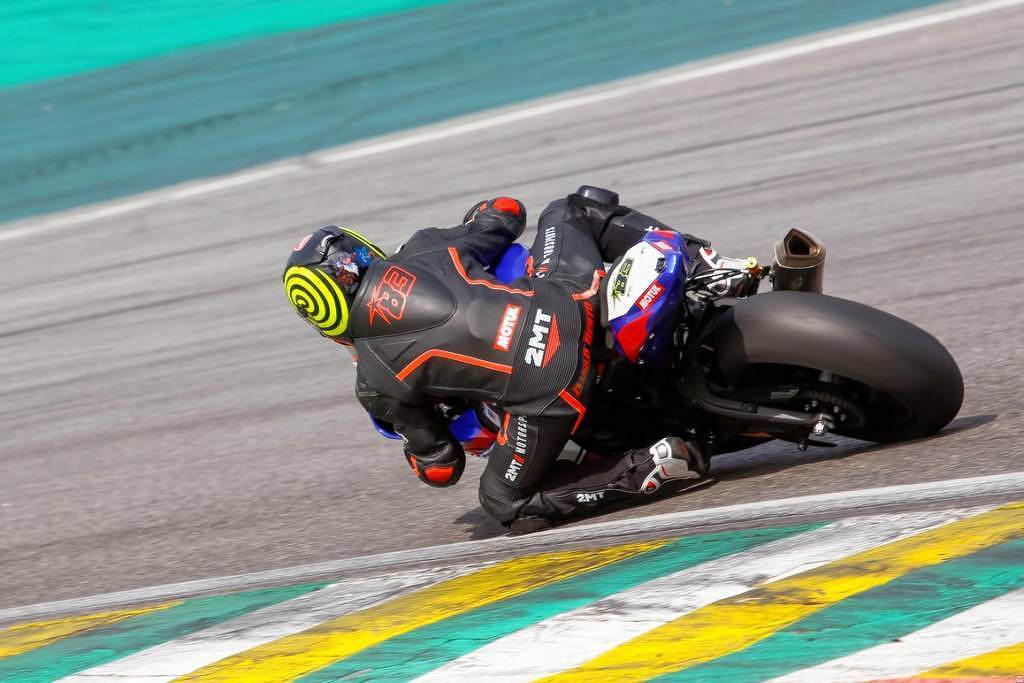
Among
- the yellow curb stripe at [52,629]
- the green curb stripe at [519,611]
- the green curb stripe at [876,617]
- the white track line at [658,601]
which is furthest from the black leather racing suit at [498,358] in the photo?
the green curb stripe at [876,617]

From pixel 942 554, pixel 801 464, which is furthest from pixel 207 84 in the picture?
pixel 942 554

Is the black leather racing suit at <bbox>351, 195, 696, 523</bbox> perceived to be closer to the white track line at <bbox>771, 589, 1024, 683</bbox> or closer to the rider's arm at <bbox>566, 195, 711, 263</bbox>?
the rider's arm at <bbox>566, 195, 711, 263</bbox>

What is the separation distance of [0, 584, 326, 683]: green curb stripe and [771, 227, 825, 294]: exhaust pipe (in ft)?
6.30

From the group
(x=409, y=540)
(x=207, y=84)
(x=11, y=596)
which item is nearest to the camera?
(x=409, y=540)

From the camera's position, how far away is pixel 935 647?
2971 millimetres

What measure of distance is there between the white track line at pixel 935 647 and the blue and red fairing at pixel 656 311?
4.99ft

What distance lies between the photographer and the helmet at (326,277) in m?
4.43

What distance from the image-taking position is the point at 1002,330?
572 centimetres

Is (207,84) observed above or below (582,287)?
above

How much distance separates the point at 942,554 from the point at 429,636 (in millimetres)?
1436

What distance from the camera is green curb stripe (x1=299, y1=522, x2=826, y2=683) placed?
364 cm

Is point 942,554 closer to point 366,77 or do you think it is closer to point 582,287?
point 582,287

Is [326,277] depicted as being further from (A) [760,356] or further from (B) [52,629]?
(B) [52,629]

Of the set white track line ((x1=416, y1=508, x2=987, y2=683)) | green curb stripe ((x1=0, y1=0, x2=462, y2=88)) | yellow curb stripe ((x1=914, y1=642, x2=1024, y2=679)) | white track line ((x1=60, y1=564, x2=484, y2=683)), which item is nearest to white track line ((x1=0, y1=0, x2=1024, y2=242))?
green curb stripe ((x1=0, y1=0, x2=462, y2=88))
